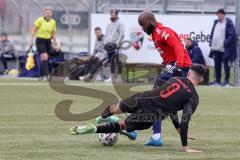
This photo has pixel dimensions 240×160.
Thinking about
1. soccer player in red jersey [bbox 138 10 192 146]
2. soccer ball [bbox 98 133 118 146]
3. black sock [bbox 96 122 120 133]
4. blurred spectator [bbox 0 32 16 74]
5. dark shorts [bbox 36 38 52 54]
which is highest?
soccer player in red jersey [bbox 138 10 192 146]

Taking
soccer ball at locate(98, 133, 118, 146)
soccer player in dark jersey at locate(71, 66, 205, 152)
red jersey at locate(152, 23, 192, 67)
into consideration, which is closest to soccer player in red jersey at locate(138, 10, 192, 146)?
red jersey at locate(152, 23, 192, 67)

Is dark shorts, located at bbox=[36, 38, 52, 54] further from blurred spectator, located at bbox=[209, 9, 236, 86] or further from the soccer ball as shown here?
the soccer ball

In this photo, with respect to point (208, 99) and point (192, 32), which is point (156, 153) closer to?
point (208, 99)

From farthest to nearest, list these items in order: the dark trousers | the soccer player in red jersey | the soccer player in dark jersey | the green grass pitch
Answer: the dark trousers
the soccer player in red jersey
the soccer player in dark jersey
the green grass pitch

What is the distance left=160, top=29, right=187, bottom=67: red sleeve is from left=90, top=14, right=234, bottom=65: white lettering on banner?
1377cm

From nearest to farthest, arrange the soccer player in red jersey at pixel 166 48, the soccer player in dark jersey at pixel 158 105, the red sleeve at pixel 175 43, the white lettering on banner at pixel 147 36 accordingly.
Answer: the soccer player in dark jersey at pixel 158 105 → the red sleeve at pixel 175 43 → the soccer player in red jersey at pixel 166 48 → the white lettering on banner at pixel 147 36

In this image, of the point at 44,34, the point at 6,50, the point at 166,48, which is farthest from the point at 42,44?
the point at 166,48

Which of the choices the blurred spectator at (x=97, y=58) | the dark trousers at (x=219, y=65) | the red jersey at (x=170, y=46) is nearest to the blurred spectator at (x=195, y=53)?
the dark trousers at (x=219, y=65)

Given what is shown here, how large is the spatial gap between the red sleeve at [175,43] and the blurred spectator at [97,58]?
1361 cm

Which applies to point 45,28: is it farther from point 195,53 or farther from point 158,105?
point 158,105

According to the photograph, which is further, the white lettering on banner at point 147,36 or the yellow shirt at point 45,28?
the white lettering on banner at point 147,36

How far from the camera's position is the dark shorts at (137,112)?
10.6 meters

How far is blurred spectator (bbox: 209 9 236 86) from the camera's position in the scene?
23.1m

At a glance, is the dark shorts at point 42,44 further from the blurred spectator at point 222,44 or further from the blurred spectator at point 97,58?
the blurred spectator at point 222,44
